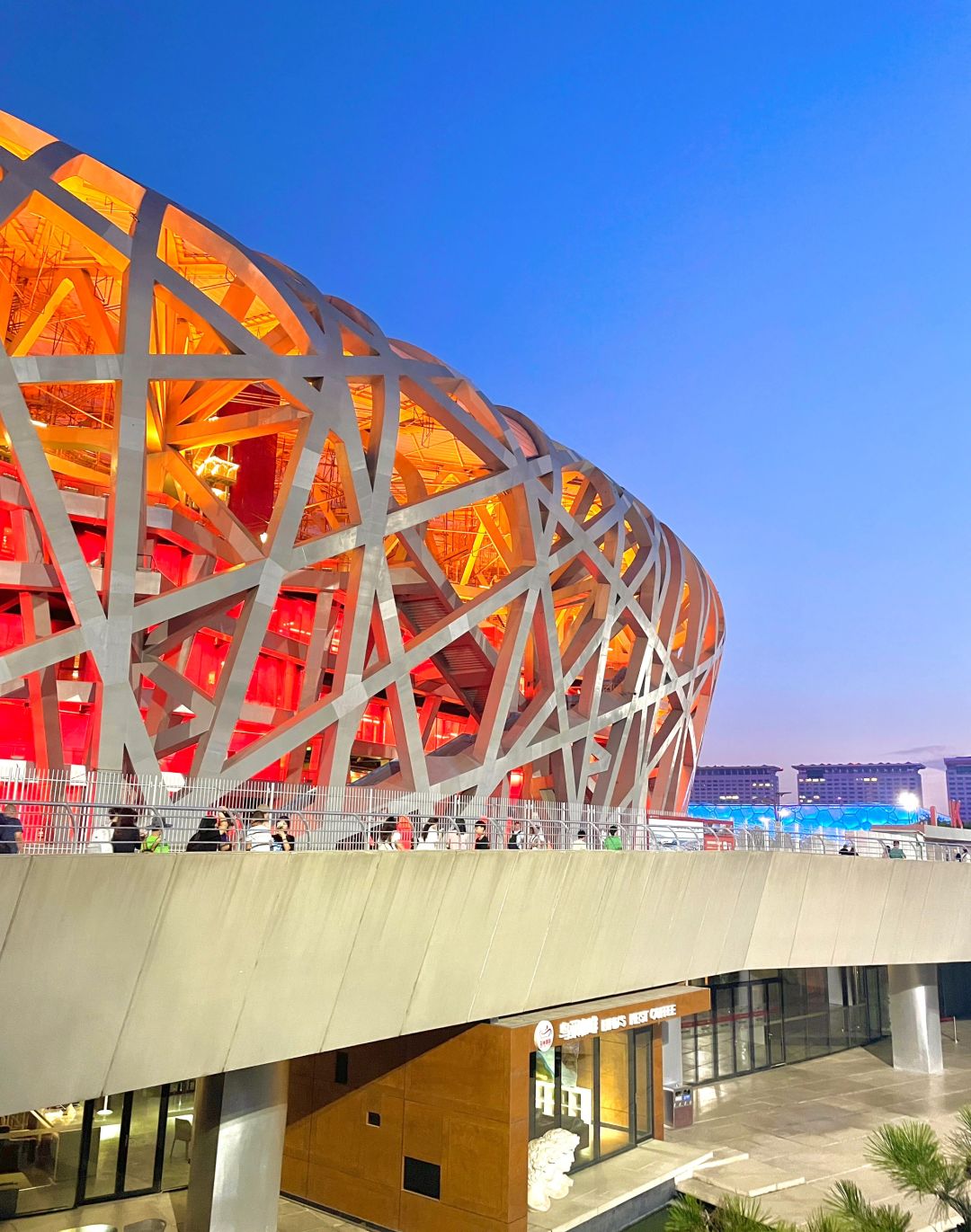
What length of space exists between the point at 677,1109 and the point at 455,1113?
994cm

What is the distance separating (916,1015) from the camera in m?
33.1

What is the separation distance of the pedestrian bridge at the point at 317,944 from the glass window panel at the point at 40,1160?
724cm

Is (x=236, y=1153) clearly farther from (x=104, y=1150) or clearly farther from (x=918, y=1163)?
(x=918, y=1163)

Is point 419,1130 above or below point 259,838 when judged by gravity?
below

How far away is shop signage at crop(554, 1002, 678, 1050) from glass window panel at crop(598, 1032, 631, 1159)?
1.89 m

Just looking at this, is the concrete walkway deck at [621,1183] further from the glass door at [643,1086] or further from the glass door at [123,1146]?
the glass door at [123,1146]

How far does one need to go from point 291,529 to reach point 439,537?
75.3 ft

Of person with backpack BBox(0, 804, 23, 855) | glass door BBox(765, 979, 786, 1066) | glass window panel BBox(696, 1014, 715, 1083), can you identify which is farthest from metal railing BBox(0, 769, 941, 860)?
glass door BBox(765, 979, 786, 1066)

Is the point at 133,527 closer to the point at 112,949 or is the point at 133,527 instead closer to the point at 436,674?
the point at 112,949

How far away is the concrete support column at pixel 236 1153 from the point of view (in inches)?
618

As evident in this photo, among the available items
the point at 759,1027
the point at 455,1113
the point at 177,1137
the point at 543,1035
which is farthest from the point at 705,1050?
the point at 177,1137

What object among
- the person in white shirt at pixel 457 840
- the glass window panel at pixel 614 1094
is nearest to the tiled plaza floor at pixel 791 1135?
the glass window panel at pixel 614 1094


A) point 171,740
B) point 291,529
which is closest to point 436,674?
point 171,740

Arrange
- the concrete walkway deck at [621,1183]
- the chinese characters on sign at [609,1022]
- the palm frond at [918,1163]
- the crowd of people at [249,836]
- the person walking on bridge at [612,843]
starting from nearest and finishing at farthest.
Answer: the palm frond at [918,1163] < the crowd of people at [249,836] < the concrete walkway deck at [621,1183] < the chinese characters on sign at [609,1022] < the person walking on bridge at [612,843]
